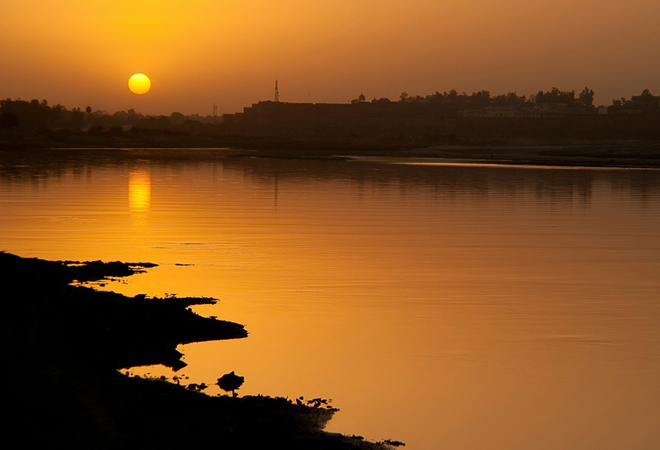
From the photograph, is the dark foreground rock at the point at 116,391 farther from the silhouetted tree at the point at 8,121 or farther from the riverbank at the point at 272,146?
the silhouetted tree at the point at 8,121

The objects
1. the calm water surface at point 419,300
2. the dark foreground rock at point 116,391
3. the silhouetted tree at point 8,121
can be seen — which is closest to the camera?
the dark foreground rock at point 116,391

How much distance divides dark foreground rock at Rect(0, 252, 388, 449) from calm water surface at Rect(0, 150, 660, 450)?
1.38ft

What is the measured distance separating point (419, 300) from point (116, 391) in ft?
19.8

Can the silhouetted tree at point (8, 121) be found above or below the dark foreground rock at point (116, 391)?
above

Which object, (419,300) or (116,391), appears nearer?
(116,391)

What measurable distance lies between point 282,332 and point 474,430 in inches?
147

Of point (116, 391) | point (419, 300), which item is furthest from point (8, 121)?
point (116, 391)

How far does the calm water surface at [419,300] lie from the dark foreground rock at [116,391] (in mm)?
420

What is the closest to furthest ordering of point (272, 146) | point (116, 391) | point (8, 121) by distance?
point (116, 391) → point (272, 146) → point (8, 121)

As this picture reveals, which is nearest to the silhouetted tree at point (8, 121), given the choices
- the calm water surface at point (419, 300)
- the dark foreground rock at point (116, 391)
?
the calm water surface at point (419, 300)

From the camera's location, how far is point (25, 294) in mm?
11227

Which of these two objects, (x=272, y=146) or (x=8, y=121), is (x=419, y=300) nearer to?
(x=272, y=146)

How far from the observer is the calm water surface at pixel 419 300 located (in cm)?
788

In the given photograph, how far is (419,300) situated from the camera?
12727mm
